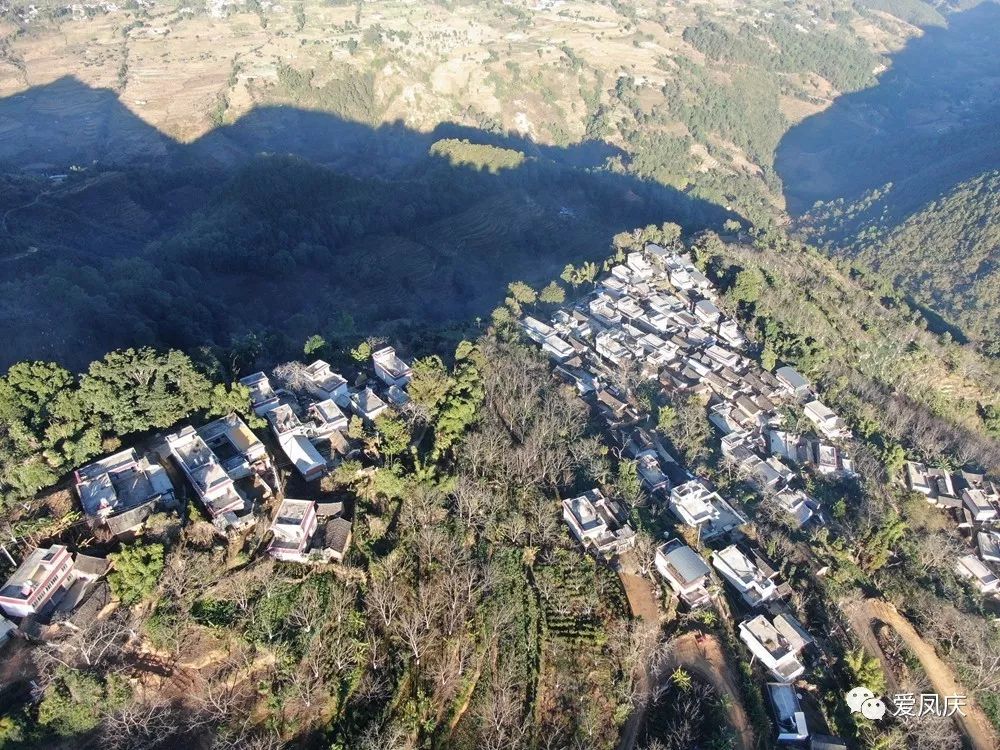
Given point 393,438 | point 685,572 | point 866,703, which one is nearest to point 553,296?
point 393,438

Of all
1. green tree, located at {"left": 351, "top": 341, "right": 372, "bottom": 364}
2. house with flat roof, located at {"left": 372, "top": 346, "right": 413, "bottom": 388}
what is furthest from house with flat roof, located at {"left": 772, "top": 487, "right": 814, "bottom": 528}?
green tree, located at {"left": 351, "top": 341, "right": 372, "bottom": 364}

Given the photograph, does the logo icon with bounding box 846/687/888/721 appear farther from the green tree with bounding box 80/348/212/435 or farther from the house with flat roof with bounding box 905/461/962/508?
the green tree with bounding box 80/348/212/435

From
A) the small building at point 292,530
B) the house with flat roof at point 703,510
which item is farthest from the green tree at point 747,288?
the small building at point 292,530

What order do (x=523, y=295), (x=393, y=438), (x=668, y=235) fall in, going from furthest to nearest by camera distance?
(x=668, y=235), (x=523, y=295), (x=393, y=438)

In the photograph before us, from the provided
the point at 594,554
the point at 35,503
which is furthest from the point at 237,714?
the point at 594,554

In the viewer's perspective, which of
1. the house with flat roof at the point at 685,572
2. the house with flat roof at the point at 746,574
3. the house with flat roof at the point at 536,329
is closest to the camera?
the house with flat roof at the point at 685,572

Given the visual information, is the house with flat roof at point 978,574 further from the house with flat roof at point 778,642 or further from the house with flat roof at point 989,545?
the house with flat roof at point 778,642

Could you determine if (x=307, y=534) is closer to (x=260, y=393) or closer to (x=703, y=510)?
(x=260, y=393)
